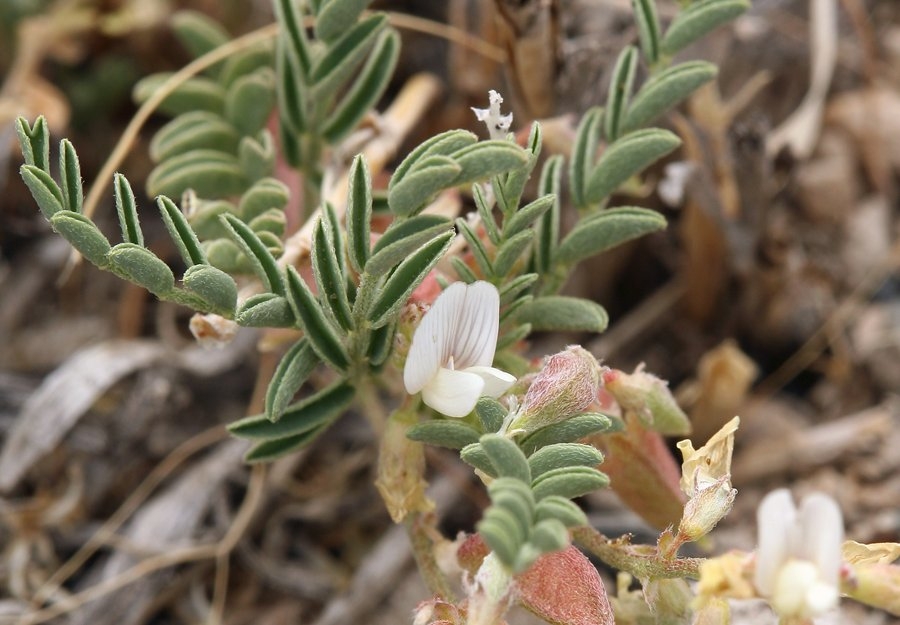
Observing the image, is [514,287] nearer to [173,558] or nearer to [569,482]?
[569,482]

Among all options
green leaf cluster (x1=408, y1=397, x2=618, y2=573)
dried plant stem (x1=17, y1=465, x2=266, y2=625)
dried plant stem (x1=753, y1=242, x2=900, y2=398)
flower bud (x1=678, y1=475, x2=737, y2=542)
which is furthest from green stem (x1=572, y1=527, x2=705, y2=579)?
dried plant stem (x1=753, y1=242, x2=900, y2=398)

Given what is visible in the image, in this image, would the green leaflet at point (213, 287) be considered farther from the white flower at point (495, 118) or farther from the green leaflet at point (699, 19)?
the green leaflet at point (699, 19)

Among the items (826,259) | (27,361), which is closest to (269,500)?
(27,361)

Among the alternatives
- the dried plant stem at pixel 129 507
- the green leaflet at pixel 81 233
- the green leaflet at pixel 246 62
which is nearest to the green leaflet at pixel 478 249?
the green leaflet at pixel 81 233

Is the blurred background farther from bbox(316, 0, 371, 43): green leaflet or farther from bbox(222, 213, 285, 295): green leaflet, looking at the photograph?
bbox(222, 213, 285, 295): green leaflet

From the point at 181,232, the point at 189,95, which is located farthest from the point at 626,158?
the point at 189,95
